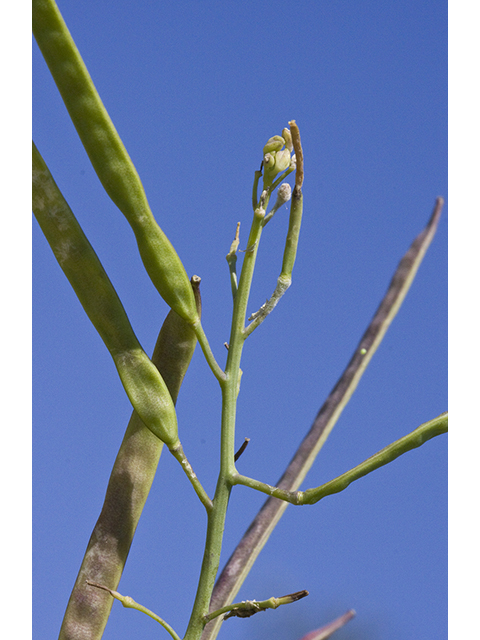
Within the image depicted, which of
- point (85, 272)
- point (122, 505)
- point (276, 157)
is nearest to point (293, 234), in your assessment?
point (276, 157)

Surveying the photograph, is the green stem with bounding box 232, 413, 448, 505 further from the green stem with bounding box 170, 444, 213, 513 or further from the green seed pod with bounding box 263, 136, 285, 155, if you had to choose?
the green seed pod with bounding box 263, 136, 285, 155

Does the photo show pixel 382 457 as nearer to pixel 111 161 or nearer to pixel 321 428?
pixel 321 428

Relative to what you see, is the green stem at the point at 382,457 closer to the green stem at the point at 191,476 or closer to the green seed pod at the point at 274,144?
the green stem at the point at 191,476

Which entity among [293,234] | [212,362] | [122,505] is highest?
[293,234]

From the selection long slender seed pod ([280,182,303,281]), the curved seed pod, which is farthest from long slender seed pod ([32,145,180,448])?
long slender seed pod ([280,182,303,281])

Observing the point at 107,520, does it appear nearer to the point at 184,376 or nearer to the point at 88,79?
the point at 184,376

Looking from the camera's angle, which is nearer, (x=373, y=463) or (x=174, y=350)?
(x=373, y=463)

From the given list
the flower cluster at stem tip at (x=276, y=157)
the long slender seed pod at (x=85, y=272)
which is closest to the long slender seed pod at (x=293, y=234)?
the flower cluster at stem tip at (x=276, y=157)
